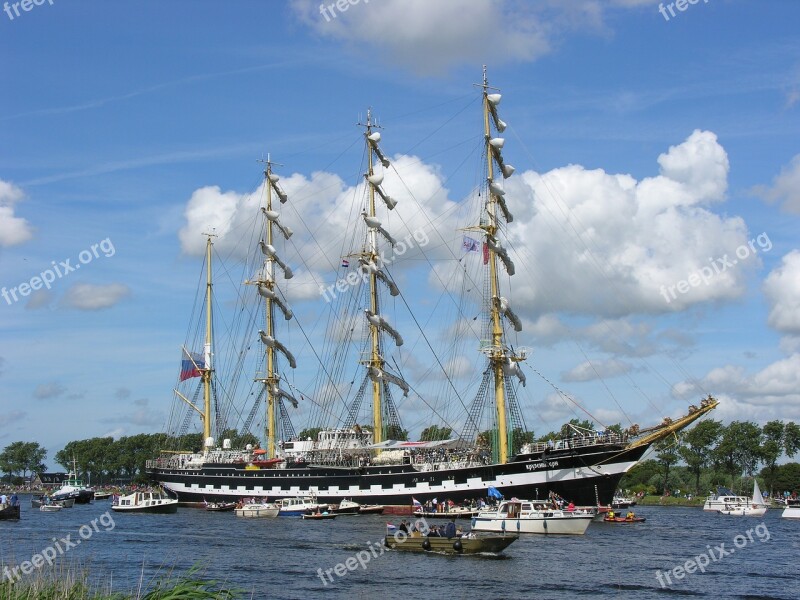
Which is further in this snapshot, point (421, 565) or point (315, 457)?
point (315, 457)

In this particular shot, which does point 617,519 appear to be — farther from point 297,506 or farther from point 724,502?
point 297,506

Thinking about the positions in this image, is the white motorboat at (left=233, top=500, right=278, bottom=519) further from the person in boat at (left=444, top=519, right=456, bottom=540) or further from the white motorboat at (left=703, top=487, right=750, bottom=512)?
the white motorboat at (left=703, top=487, right=750, bottom=512)

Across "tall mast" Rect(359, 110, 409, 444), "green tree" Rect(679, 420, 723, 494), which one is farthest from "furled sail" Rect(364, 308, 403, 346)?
"green tree" Rect(679, 420, 723, 494)

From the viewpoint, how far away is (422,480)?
83438mm

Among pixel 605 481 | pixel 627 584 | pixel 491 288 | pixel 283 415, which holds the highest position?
pixel 491 288

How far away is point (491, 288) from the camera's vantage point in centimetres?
8612

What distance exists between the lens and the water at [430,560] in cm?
3997

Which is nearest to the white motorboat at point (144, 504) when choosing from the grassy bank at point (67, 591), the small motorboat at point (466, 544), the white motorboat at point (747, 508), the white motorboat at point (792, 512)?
the small motorboat at point (466, 544)

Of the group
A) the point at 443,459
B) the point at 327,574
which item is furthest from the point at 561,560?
the point at 443,459

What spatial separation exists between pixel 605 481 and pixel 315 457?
33648mm

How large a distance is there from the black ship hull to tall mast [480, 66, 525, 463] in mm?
3930

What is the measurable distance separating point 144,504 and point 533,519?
50411 millimetres

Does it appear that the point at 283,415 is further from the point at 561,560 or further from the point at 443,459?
the point at 561,560

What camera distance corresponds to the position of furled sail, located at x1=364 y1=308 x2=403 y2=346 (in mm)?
97375
